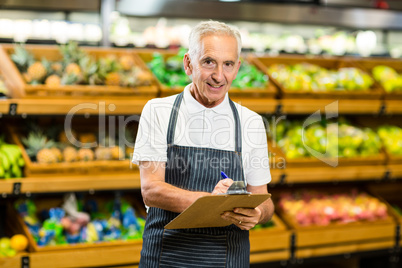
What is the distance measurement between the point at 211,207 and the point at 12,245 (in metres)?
2.02

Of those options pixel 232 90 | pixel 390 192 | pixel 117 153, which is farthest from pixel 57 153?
pixel 390 192

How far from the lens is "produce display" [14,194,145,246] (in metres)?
3.27

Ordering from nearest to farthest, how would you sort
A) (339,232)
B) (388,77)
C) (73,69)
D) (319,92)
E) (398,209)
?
(73,69)
(339,232)
(319,92)
(388,77)
(398,209)

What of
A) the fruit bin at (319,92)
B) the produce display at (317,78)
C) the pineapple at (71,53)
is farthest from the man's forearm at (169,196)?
the produce display at (317,78)

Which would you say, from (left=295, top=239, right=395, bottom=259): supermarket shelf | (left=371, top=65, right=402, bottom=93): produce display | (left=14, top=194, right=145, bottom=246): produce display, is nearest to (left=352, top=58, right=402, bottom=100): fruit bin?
(left=371, top=65, right=402, bottom=93): produce display

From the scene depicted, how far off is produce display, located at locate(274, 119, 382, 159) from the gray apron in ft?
7.16

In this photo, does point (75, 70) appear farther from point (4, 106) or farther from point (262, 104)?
point (262, 104)

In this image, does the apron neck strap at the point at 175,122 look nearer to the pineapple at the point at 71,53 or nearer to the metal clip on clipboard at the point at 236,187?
the metal clip on clipboard at the point at 236,187

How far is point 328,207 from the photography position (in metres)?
4.05

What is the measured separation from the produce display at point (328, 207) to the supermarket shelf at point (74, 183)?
4.45 ft

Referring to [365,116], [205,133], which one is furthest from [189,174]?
[365,116]

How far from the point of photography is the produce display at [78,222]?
3270mm

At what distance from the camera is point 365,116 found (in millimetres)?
4789

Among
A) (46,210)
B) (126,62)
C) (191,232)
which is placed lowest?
(46,210)
